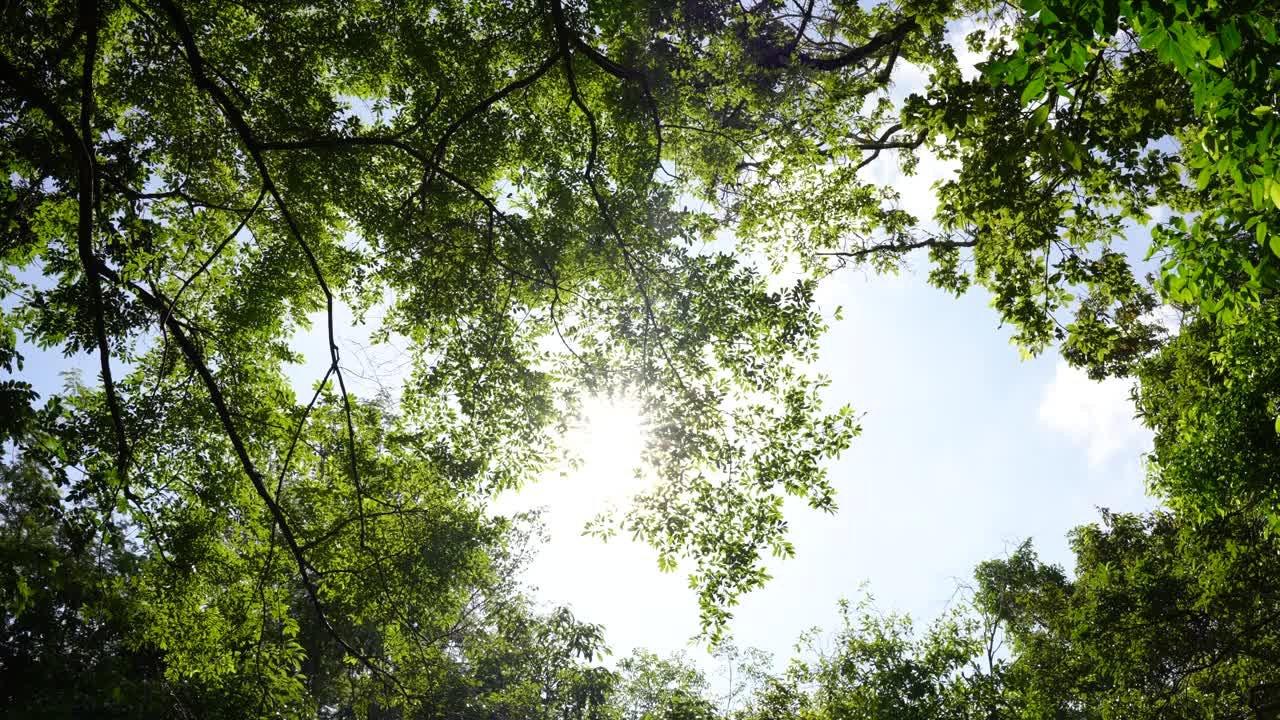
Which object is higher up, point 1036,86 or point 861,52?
point 861,52

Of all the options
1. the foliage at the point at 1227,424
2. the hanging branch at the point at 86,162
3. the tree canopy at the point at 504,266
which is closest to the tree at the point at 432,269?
the tree canopy at the point at 504,266

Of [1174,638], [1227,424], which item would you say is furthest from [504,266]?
[1174,638]

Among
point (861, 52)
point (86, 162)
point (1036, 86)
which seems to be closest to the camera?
point (1036, 86)

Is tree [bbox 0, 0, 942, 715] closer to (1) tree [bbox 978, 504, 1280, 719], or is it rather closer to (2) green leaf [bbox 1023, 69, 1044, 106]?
(2) green leaf [bbox 1023, 69, 1044, 106]

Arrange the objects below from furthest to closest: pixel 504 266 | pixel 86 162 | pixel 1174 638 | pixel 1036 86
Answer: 1. pixel 1174 638
2. pixel 504 266
3. pixel 86 162
4. pixel 1036 86

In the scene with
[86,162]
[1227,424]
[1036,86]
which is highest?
[1227,424]

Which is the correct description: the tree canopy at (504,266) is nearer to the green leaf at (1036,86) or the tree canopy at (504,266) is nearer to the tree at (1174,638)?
the tree at (1174,638)

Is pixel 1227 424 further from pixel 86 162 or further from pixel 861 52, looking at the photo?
pixel 86 162

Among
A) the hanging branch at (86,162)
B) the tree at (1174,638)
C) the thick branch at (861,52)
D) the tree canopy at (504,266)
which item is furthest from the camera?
the tree at (1174,638)

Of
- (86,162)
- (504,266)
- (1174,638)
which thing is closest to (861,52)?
(504,266)

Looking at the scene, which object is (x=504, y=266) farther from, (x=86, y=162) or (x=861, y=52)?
(x=861, y=52)

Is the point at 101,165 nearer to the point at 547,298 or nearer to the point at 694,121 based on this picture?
the point at 547,298

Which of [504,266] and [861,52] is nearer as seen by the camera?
[504,266]

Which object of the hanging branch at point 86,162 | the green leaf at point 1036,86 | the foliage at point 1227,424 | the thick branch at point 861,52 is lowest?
the green leaf at point 1036,86
